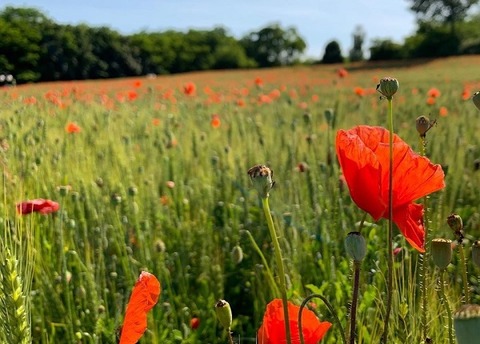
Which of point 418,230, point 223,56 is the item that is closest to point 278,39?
point 223,56

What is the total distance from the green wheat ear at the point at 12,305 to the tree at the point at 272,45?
A: 158 ft

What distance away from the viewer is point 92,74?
Result: 29328 millimetres

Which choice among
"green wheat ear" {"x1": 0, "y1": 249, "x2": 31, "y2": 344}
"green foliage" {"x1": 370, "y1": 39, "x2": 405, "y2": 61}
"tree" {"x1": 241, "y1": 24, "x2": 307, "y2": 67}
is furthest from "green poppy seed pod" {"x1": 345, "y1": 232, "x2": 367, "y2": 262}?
"tree" {"x1": 241, "y1": 24, "x2": 307, "y2": 67}

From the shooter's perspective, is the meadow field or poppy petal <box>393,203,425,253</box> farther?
the meadow field

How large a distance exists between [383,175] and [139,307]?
24 centimetres

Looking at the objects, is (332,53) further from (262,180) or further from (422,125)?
(262,180)

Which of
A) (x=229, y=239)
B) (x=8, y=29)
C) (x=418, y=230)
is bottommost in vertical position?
(x=229, y=239)

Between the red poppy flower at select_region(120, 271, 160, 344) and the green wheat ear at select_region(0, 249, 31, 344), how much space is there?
163mm

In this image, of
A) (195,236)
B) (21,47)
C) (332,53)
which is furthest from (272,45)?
(195,236)

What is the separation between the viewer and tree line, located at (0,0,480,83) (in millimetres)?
27203

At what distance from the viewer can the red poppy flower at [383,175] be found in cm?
59

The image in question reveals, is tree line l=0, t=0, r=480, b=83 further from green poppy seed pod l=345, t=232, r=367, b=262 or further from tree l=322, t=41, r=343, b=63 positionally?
green poppy seed pod l=345, t=232, r=367, b=262

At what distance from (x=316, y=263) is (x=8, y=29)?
27769mm

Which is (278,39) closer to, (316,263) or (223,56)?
(223,56)
